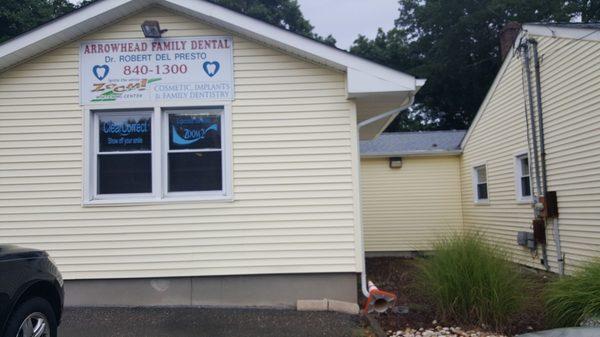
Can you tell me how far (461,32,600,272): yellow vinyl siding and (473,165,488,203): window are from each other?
1.90 feet

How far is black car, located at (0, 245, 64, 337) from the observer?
3814mm

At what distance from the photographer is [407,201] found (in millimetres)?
14664

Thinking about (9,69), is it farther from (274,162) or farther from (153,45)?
(274,162)

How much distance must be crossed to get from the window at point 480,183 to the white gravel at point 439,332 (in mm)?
8016

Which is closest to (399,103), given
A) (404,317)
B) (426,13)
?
(404,317)

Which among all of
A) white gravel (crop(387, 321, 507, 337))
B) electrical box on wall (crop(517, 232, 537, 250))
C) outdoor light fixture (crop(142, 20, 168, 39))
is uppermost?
outdoor light fixture (crop(142, 20, 168, 39))

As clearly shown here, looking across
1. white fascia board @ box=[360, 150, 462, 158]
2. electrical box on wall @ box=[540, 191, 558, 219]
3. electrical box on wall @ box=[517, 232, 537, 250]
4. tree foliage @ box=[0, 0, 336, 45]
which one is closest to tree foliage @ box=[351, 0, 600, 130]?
tree foliage @ box=[0, 0, 336, 45]

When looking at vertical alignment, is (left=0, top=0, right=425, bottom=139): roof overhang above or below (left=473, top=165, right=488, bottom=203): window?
above

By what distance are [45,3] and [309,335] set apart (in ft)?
86.8

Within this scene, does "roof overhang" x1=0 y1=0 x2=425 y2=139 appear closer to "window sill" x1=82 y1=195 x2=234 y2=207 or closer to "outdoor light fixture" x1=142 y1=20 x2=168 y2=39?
"outdoor light fixture" x1=142 y1=20 x2=168 y2=39

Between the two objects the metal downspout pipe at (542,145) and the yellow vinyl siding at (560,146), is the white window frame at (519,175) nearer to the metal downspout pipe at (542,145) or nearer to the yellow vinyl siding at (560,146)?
the yellow vinyl siding at (560,146)

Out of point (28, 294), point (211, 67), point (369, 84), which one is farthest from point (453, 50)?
point (28, 294)

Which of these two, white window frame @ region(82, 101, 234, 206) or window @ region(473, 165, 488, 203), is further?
window @ region(473, 165, 488, 203)

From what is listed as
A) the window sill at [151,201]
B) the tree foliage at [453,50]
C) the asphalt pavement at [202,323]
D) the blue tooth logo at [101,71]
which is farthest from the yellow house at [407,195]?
the tree foliage at [453,50]
